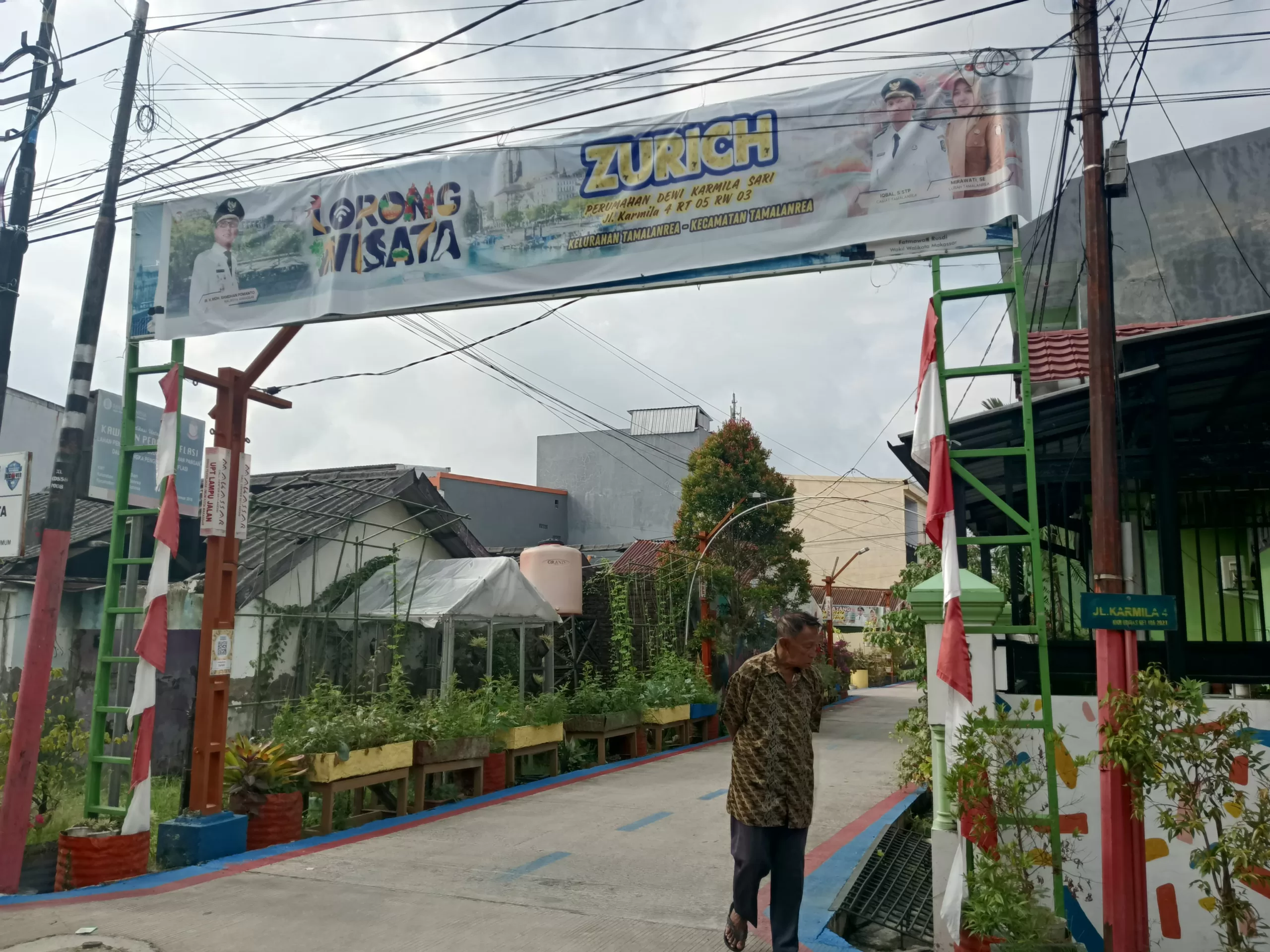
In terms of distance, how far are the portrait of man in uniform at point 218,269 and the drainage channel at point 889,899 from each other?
6620 millimetres

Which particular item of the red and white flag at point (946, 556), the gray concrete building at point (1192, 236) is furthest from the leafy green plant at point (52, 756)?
the gray concrete building at point (1192, 236)

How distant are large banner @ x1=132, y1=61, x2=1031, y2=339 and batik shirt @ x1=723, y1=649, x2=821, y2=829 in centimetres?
288

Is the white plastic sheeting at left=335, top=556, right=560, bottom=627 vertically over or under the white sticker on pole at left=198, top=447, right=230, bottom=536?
under

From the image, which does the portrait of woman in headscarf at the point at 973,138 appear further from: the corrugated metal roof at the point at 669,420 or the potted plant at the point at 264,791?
the corrugated metal roof at the point at 669,420

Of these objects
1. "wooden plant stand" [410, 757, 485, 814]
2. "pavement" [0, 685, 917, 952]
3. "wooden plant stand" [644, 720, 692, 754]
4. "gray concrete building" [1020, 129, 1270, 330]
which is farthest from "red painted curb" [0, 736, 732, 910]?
"gray concrete building" [1020, 129, 1270, 330]

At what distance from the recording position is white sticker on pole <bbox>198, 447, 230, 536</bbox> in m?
7.84

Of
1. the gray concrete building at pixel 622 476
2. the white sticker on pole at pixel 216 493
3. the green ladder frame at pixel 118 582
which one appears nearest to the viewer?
the green ladder frame at pixel 118 582

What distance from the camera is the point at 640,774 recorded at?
42.4 ft

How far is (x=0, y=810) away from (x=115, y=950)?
102 inches

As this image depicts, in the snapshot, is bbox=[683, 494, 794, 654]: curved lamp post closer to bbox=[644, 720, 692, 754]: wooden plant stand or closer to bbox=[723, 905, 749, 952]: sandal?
bbox=[644, 720, 692, 754]: wooden plant stand

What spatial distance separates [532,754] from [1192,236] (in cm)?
1515

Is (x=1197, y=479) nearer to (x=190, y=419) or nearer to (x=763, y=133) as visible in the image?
(x=763, y=133)

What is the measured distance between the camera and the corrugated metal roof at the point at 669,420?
1614 inches

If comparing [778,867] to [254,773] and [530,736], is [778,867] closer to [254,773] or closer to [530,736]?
[254,773]
